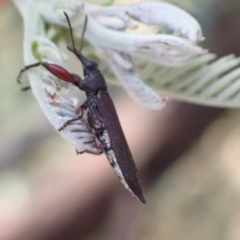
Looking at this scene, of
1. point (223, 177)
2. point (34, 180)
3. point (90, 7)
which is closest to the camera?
point (90, 7)

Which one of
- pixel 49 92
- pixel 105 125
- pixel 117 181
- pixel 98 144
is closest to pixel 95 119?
pixel 105 125

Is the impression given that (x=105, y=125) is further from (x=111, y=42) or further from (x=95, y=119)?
(x=111, y=42)

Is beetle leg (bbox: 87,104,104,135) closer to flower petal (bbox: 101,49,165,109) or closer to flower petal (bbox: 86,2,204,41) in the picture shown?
flower petal (bbox: 101,49,165,109)

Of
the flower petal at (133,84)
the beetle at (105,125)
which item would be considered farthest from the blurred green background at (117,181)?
the flower petal at (133,84)

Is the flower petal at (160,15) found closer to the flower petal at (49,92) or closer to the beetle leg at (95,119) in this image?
the flower petal at (49,92)

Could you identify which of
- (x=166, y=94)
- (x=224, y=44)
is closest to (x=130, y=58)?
(x=166, y=94)

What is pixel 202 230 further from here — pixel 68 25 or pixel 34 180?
pixel 68 25

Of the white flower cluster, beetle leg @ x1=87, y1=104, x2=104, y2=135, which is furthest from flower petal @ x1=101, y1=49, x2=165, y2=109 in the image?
beetle leg @ x1=87, y1=104, x2=104, y2=135
